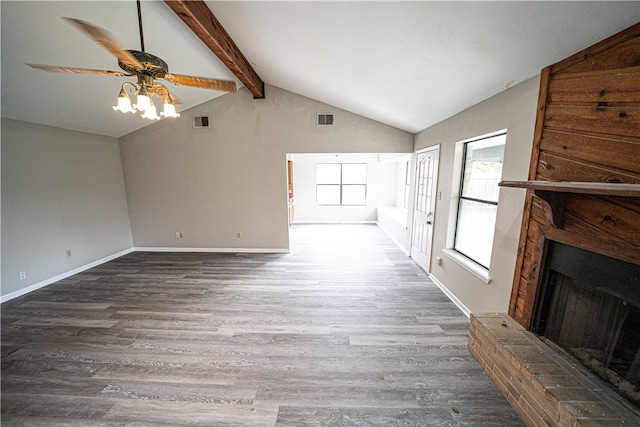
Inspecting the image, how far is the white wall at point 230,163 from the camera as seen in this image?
4.33 m

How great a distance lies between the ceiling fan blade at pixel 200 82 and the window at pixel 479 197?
109 inches

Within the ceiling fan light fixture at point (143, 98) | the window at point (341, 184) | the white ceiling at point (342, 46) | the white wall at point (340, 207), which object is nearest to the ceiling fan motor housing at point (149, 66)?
the ceiling fan light fixture at point (143, 98)

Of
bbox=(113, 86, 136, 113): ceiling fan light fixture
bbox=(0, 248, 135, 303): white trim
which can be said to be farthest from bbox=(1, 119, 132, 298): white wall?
bbox=(113, 86, 136, 113): ceiling fan light fixture

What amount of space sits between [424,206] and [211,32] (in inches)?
151

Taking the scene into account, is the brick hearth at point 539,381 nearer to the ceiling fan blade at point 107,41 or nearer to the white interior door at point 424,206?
the white interior door at point 424,206

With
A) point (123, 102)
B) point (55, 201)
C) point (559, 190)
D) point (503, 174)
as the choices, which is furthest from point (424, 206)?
point (55, 201)

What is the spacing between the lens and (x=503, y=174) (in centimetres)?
212

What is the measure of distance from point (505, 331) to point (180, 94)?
528cm

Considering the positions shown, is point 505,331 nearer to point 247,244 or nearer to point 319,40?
point 319,40

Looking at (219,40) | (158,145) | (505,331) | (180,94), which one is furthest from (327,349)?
(158,145)

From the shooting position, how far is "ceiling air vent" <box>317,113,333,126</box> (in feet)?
14.1

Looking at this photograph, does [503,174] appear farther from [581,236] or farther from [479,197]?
[581,236]

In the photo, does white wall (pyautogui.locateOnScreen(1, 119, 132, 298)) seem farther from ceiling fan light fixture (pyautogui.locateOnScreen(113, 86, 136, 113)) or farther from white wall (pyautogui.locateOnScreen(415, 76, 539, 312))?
white wall (pyautogui.locateOnScreen(415, 76, 539, 312))

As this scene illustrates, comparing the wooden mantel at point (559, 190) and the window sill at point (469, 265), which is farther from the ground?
the wooden mantel at point (559, 190)
